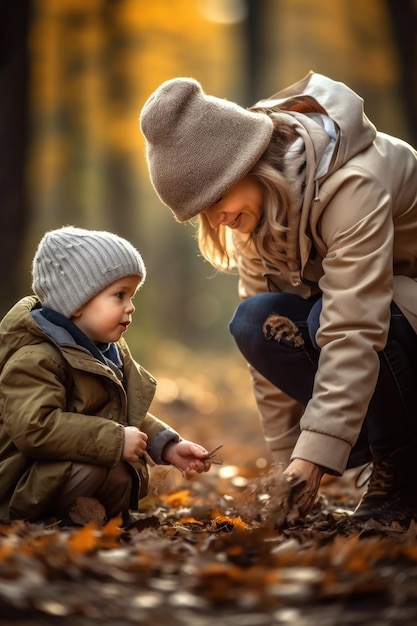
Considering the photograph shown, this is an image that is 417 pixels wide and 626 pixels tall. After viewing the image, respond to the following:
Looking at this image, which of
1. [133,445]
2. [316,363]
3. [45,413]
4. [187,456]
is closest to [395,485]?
[316,363]

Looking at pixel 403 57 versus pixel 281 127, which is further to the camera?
pixel 403 57

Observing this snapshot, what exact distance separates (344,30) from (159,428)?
1356 centimetres

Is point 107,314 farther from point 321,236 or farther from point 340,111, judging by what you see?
point 340,111

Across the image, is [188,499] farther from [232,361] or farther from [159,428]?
[232,361]

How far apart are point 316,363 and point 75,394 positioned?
1099 mm

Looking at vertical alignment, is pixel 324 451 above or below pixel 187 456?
above

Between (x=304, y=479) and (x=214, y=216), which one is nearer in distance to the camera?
(x=304, y=479)

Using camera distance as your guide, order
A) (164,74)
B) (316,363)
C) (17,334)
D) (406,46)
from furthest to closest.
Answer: (164,74), (406,46), (316,363), (17,334)

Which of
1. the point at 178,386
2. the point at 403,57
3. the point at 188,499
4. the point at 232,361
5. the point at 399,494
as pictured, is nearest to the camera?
the point at 399,494

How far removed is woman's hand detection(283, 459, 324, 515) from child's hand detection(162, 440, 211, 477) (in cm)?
41

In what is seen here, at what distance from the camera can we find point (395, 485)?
3289 mm

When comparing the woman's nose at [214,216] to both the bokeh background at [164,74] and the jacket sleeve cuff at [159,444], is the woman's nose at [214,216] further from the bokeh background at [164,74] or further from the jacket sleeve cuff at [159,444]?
the bokeh background at [164,74]

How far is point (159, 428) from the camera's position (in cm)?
312

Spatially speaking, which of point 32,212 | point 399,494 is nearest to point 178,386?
point 32,212
